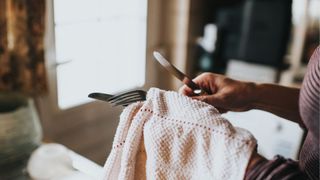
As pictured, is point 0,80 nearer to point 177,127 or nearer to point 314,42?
point 177,127

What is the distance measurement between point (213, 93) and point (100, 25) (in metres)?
0.86

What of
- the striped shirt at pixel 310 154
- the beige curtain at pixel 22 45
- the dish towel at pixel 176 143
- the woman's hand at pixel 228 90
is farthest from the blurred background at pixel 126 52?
the striped shirt at pixel 310 154

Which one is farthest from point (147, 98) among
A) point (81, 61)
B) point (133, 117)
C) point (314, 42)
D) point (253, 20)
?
point (314, 42)

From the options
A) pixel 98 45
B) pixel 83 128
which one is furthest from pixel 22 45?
pixel 83 128

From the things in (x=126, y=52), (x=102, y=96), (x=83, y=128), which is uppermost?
(x=102, y=96)

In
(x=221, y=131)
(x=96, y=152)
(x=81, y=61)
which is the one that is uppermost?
(x=221, y=131)

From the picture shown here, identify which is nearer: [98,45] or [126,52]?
[98,45]

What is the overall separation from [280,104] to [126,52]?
0.96 m

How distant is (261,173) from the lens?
0.46 m

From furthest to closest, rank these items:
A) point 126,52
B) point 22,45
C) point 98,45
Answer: point 126,52 < point 98,45 < point 22,45

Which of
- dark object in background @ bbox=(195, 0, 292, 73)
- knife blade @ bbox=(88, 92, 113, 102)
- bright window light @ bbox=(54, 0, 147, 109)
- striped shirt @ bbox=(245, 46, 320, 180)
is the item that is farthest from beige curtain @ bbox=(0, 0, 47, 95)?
dark object in background @ bbox=(195, 0, 292, 73)

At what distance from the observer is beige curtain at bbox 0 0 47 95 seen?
1.03m

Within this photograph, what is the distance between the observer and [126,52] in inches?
62.2

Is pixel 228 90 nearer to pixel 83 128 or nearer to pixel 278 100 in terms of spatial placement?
pixel 278 100
